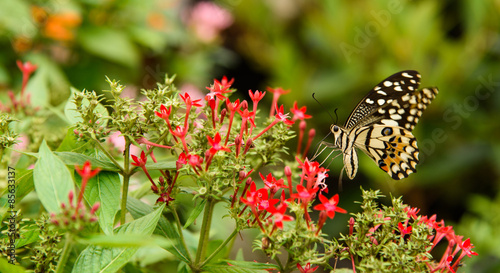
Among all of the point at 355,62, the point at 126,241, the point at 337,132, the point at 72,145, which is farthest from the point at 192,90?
the point at 126,241

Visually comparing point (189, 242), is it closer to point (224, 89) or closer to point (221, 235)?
point (224, 89)

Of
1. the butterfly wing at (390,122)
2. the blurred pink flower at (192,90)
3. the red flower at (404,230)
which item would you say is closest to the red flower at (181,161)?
the red flower at (404,230)

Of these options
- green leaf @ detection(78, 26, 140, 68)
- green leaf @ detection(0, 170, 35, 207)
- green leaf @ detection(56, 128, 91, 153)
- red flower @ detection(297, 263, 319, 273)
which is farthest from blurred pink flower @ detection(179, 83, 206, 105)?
red flower @ detection(297, 263, 319, 273)

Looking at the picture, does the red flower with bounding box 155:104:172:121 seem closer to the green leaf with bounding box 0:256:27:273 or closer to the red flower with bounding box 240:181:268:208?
the red flower with bounding box 240:181:268:208

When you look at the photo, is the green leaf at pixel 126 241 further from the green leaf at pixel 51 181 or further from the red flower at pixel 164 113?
the red flower at pixel 164 113

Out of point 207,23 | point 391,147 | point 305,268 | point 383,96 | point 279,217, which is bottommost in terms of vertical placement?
point 305,268

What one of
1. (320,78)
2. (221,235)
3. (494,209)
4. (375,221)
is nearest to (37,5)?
(221,235)

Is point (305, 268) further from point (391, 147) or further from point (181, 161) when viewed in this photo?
point (391, 147)
